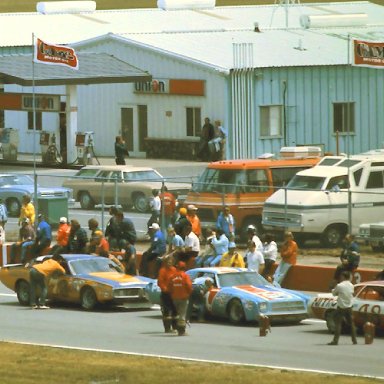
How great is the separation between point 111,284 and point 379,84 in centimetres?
3392

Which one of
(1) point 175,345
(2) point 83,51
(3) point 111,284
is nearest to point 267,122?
(2) point 83,51

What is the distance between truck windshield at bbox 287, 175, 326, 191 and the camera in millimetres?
38781

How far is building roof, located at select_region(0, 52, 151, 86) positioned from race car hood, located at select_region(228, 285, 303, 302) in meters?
27.6

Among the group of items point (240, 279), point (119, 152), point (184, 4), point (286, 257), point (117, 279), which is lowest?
point (117, 279)

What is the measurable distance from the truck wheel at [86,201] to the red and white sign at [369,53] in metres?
8.40

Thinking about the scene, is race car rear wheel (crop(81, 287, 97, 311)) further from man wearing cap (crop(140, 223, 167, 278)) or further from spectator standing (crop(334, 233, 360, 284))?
spectator standing (crop(334, 233, 360, 284))

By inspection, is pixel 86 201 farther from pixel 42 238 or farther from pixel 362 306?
pixel 362 306

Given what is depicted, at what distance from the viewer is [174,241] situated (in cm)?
3450

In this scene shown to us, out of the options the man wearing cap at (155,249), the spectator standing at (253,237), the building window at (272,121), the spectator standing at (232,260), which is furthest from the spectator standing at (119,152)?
the spectator standing at (232,260)

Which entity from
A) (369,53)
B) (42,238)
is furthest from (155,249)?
(369,53)

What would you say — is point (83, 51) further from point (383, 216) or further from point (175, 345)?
point (175, 345)

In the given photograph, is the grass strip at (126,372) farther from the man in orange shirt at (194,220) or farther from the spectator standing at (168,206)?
the spectator standing at (168,206)

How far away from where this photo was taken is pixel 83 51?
65250 mm

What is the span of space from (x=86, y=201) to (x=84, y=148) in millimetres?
18395
